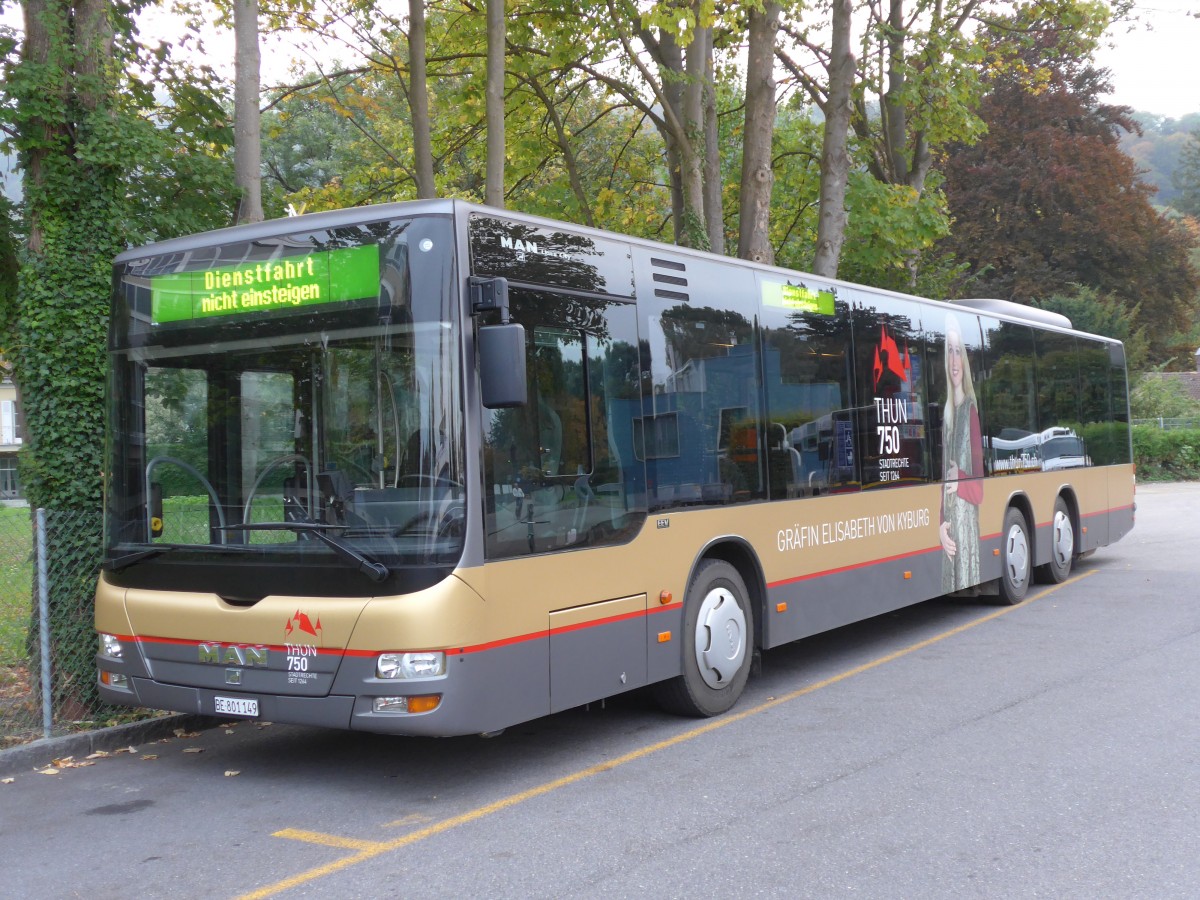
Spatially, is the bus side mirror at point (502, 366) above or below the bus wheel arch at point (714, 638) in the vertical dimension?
above

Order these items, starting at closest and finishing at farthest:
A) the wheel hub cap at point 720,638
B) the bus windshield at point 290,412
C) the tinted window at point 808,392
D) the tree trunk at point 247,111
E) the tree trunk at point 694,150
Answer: the bus windshield at point 290,412 → the wheel hub cap at point 720,638 → the tinted window at point 808,392 → the tree trunk at point 247,111 → the tree trunk at point 694,150

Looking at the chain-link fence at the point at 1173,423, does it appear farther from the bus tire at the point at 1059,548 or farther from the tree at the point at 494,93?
the tree at the point at 494,93

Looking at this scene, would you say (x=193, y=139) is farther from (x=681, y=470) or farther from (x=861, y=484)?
(x=861, y=484)

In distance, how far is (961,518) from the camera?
1135 centimetres

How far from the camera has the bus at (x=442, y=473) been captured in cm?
575

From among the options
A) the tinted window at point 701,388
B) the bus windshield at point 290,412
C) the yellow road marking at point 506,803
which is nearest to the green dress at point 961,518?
the yellow road marking at point 506,803

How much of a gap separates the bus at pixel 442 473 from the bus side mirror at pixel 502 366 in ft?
0.04

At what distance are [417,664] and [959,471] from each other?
7.20m

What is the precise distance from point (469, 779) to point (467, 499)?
5.57 ft

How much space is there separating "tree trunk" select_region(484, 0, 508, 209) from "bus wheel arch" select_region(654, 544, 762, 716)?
568 centimetres

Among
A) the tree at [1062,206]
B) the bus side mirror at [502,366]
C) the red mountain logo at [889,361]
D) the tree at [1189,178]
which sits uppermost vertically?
the tree at [1189,178]

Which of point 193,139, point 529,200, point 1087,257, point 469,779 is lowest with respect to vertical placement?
point 469,779

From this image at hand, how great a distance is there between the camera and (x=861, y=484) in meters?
9.56

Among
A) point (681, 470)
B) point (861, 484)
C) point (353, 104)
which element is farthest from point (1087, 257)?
point (681, 470)
